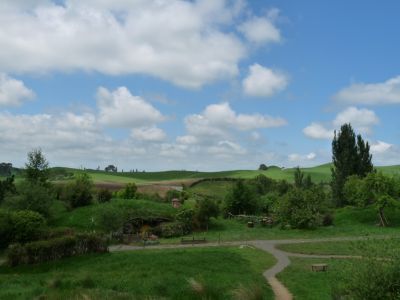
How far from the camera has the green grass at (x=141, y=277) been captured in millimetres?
21844

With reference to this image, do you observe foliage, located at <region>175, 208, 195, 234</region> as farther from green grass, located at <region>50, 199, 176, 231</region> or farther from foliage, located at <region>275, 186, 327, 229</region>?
foliage, located at <region>275, 186, 327, 229</region>

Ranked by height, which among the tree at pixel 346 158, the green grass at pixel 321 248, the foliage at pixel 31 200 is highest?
the tree at pixel 346 158

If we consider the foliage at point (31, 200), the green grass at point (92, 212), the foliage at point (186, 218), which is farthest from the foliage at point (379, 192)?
the foliage at point (31, 200)

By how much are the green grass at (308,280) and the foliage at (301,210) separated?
25437 millimetres

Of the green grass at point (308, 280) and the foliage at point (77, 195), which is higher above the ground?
the foliage at point (77, 195)

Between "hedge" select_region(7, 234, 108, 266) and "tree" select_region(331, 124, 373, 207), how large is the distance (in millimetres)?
53725

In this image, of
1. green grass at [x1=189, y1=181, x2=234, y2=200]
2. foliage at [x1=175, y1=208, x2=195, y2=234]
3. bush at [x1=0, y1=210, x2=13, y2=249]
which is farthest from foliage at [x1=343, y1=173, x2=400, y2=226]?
green grass at [x1=189, y1=181, x2=234, y2=200]

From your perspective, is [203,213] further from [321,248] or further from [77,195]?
[321,248]

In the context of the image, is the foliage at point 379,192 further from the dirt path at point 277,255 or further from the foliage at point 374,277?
the foliage at point 374,277

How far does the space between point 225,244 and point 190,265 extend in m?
17.9

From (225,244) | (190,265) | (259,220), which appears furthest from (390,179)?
(190,265)

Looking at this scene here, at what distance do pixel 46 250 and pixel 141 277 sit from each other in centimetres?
1378

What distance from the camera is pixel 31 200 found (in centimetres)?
5975

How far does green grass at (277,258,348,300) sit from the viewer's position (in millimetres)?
24062
